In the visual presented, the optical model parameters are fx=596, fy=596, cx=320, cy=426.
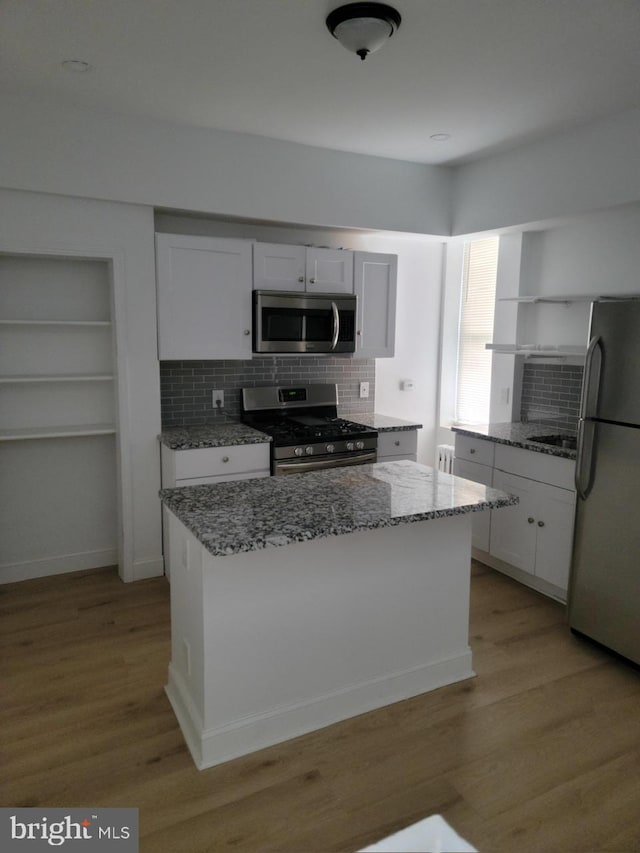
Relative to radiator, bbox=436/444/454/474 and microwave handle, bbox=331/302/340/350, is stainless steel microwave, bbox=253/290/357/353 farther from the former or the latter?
radiator, bbox=436/444/454/474

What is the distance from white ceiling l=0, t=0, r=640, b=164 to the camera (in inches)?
88.0

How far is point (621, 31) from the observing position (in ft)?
7.63

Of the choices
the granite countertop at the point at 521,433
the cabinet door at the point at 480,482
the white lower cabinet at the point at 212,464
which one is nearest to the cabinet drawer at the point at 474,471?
the cabinet door at the point at 480,482

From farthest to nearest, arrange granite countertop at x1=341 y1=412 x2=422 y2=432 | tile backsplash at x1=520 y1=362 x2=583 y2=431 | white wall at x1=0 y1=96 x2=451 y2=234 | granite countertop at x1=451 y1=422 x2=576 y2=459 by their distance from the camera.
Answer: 1. granite countertop at x1=341 y1=412 x2=422 y2=432
2. tile backsplash at x1=520 y1=362 x2=583 y2=431
3. granite countertop at x1=451 y1=422 x2=576 y2=459
4. white wall at x1=0 y1=96 x2=451 y2=234

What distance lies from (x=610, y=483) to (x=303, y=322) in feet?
6.95

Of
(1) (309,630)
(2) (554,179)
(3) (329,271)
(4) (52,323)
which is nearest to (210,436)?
(4) (52,323)

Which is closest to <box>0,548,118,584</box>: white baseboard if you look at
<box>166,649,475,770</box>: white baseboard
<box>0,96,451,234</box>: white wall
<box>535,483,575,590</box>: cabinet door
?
<box>166,649,475,770</box>: white baseboard

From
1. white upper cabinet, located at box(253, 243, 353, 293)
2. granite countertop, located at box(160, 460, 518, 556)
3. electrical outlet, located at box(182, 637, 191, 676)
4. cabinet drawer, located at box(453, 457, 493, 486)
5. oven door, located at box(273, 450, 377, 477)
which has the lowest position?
electrical outlet, located at box(182, 637, 191, 676)

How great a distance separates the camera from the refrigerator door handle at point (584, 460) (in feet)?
9.62

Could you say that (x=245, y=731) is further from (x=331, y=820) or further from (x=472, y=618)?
(x=472, y=618)

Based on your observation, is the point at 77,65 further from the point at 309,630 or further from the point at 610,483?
the point at 610,483

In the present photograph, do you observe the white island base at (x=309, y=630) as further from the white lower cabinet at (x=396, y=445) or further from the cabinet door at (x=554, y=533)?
the white lower cabinet at (x=396, y=445)

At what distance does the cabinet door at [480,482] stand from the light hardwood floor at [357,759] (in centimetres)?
96

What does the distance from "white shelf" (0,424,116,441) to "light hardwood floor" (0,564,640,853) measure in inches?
43.3
